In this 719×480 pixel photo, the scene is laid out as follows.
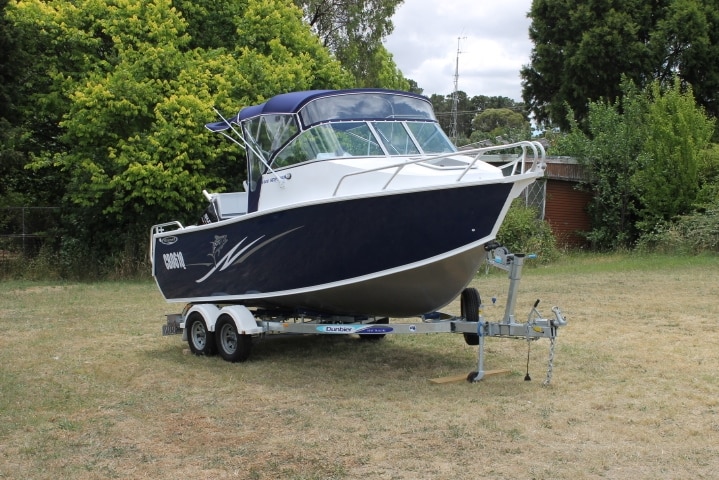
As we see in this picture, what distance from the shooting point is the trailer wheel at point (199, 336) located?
30.5 feet

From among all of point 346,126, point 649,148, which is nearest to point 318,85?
point 649,148

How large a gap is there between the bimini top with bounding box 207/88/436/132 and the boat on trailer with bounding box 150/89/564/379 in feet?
0.05

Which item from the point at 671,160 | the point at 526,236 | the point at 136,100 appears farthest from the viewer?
the point at 671,160

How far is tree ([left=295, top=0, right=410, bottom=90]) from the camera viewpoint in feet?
99.7

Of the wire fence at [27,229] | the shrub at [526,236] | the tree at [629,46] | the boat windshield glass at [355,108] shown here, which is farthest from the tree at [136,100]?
the tree at [629,46]

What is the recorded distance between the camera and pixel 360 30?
30.7 metres

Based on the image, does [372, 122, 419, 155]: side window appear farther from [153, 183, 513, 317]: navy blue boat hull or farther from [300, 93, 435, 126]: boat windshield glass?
[153, 183, 513, 317]: navy blue boat hull

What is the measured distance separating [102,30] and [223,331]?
12.7m

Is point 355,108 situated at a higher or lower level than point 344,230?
higher

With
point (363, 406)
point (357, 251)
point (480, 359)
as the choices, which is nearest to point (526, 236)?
point (480, 359)

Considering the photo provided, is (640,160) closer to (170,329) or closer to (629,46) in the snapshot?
(629,46)

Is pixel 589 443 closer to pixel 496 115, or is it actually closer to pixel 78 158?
pixel 78 158

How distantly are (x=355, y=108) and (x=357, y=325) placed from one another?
7.77 feet

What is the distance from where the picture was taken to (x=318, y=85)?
2122cm
